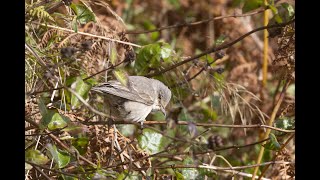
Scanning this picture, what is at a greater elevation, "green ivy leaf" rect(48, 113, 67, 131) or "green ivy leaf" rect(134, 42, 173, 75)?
"green ivy leaf" rect(134, 42, 173, 75)

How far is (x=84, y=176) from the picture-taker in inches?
131

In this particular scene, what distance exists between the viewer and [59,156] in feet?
10.3

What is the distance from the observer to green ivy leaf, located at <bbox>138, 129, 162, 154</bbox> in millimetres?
3881

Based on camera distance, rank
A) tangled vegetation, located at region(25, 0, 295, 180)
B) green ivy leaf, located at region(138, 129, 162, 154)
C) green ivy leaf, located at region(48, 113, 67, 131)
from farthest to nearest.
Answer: green ivy leaf, located at region(138, 129, 162, 154)
tangled vegetation, located at region(25, 0, 295, 180)
green ivy leaf, located at region(48, 113, 67, 131)

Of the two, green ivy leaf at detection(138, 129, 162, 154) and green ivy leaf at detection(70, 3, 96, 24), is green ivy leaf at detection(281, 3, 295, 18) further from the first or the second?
green ivy leaf at detection(70, 3, 96, 24)

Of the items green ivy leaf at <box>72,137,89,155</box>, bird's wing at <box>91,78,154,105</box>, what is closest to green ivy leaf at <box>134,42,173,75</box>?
bird's wing at <box>91,78,154,105</box>

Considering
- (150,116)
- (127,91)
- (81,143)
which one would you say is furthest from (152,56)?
(150,116)

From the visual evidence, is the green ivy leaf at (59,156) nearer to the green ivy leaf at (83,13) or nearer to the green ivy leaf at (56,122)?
the green ivy leaf at (56,122)

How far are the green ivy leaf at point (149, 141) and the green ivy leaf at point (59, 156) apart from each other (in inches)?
31.3

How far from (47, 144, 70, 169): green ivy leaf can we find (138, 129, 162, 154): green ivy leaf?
0.79 m
